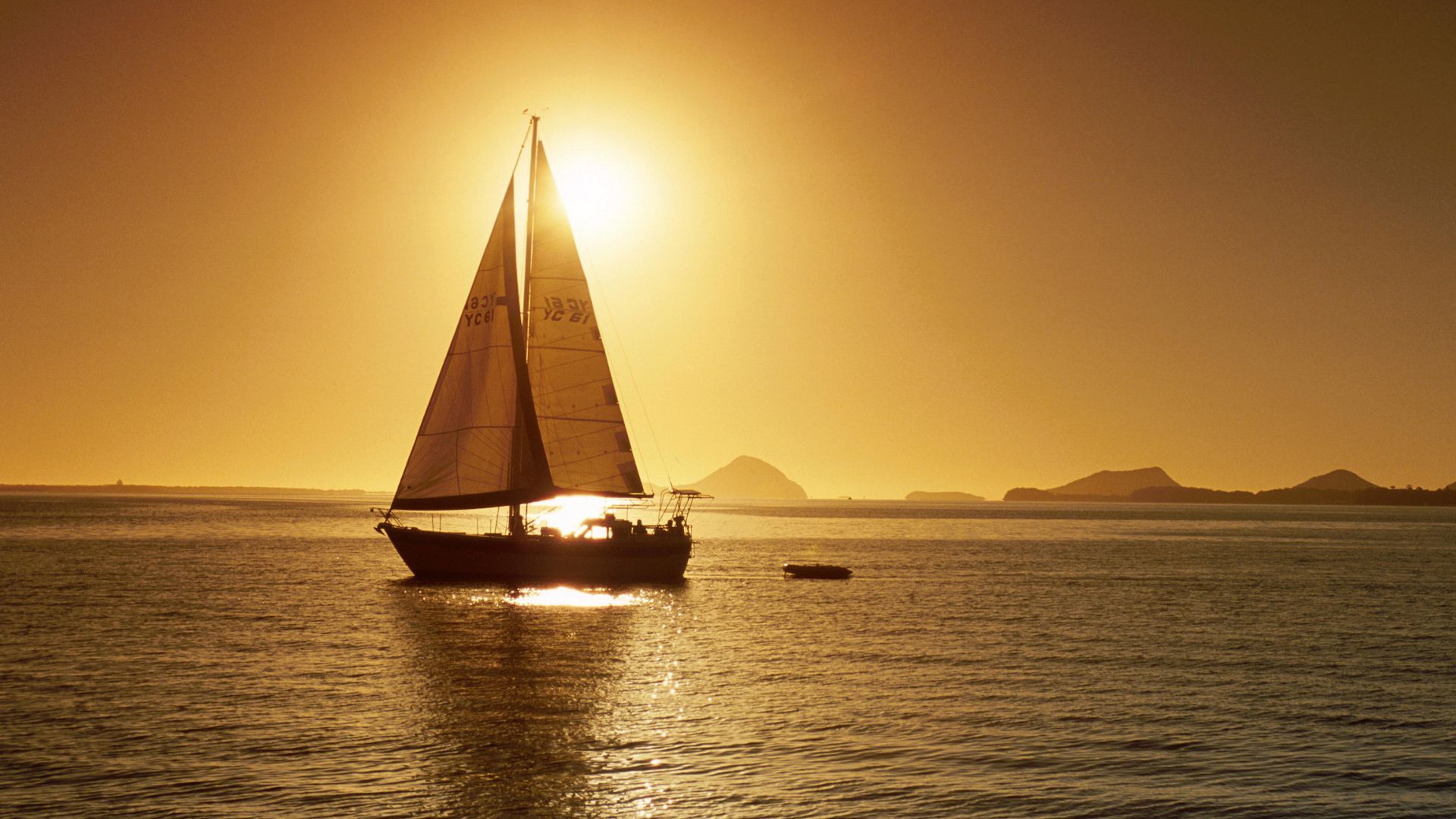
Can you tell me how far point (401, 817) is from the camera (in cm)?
2014

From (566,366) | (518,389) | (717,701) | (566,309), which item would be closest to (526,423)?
(518,389)

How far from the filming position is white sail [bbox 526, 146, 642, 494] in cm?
6412

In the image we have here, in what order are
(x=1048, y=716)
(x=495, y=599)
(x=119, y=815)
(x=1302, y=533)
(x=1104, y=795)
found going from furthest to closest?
(x=1302, y=533) < (x=495, y=599) < (x=1048, y=716) < (x=1104, y=795) < (x=119, y=815)

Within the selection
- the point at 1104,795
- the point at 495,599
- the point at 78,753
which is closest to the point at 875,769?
the point at 1104,795

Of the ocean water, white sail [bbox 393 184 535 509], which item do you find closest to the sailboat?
white sail [bbox 393 184 535 509]

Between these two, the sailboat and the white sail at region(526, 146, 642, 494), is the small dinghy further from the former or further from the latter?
the white sail at region(526, 146, 642, 494)

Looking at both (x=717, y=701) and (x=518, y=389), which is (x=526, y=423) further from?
(x=717, y=701)

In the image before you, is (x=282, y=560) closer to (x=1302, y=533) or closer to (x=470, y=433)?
(x=470, y=433)

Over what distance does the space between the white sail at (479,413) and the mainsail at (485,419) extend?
0.14 ft

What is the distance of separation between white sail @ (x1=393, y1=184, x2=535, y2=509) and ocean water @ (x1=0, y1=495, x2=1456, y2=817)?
19.6 ft

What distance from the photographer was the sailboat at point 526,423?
206ft

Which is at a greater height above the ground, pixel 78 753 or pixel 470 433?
pixel 470 433

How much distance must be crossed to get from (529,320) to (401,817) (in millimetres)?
46092

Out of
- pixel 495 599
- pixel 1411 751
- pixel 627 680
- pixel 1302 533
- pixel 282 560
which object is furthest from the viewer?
pixel 1302 533
